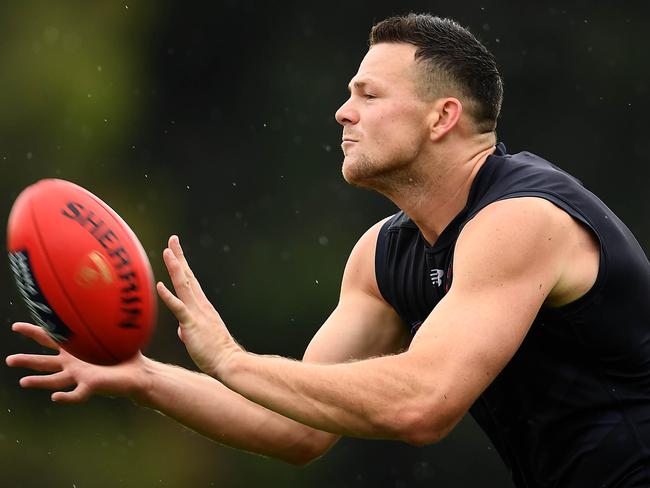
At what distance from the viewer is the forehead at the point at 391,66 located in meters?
4.14

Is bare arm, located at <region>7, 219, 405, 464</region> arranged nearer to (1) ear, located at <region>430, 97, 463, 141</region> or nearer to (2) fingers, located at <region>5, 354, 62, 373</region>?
(2) fingers, located at <region>5, 354, 62, 373</region>

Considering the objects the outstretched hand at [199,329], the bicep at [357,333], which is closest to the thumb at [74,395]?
the outstretched hand at [199,329]

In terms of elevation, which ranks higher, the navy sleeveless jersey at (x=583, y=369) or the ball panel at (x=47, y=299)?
the ball panel at (x=47, y=299)

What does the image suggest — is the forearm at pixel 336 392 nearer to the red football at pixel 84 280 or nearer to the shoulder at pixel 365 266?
the red football at pixel 84 280

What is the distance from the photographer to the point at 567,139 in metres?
7.76

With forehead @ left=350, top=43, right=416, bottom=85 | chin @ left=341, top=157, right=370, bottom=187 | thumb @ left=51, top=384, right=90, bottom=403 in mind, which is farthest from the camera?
forehead @ left=350, top=43, right=416, bottom=85

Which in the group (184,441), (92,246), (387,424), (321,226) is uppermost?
(92,246)

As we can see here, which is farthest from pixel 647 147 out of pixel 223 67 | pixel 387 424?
pixel 387 424

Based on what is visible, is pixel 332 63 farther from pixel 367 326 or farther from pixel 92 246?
pixel 92 246

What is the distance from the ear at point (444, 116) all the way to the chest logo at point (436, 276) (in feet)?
1.41

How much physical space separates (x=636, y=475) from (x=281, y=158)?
4967 millimetres

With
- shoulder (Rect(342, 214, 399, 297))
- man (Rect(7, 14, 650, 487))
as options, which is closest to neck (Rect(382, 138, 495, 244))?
man (Rect(7, 14, 650, 487))

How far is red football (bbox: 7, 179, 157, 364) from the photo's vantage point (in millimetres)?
3619

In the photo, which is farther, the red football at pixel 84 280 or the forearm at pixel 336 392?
the red football at pixel 84 280
